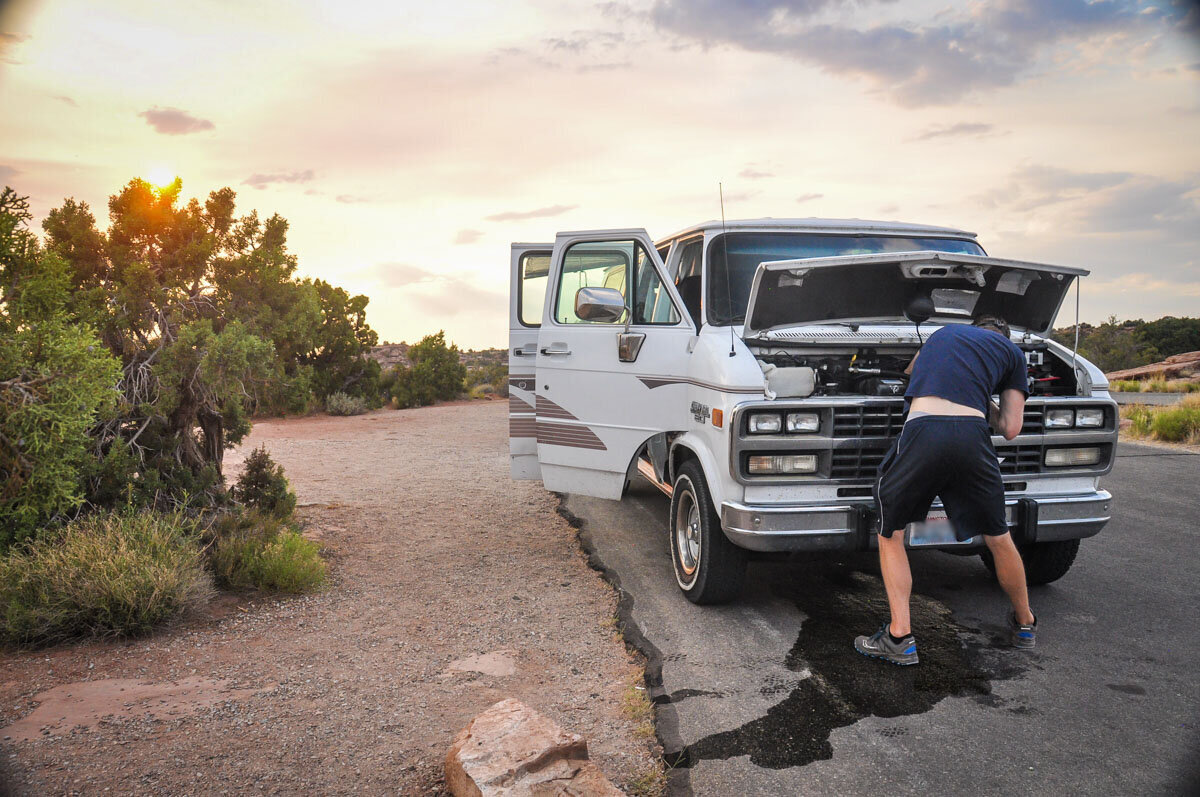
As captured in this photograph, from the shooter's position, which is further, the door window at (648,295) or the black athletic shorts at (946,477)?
the door window at (648,295)

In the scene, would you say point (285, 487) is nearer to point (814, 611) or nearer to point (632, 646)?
point (632, 646)

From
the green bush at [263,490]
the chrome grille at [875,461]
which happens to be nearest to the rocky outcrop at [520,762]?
the chrome grille at [875,461]

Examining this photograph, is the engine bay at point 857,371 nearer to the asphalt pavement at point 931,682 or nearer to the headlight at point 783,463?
the headlight at point 783,463

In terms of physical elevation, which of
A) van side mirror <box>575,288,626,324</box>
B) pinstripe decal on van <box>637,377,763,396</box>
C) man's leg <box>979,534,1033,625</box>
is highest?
van side mirror <box>575,288,626,324</box>

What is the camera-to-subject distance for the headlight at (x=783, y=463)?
174 inches

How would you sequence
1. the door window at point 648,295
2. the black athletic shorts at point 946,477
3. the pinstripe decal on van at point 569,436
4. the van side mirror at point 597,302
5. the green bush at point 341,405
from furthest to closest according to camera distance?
1. the green bush at point 341,405
2. the pinstripe decal on van at point 569,436
3. the door window at point 648,295
4. the van side mirror at point 597,302
5. the black athletic shorts at point 946,477

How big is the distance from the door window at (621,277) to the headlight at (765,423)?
126cm

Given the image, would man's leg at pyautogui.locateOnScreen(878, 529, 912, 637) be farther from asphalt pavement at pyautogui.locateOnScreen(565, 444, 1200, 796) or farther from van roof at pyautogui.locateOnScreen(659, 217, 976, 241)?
van roof at pyautogui.locateOnScreen(659, 217, 976, 241)

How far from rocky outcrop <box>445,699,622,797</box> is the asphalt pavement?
0.41 m

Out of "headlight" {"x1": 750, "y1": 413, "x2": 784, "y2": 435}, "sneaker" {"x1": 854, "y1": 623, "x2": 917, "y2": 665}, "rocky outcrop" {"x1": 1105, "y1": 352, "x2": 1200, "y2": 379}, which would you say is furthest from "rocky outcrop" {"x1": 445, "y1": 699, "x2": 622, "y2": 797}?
"rocky outcrop" {"x1": 1105, "y1": 352, "x2": 1200, "y2": 379}

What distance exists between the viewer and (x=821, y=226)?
596 cm

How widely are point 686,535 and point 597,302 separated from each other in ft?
5.42

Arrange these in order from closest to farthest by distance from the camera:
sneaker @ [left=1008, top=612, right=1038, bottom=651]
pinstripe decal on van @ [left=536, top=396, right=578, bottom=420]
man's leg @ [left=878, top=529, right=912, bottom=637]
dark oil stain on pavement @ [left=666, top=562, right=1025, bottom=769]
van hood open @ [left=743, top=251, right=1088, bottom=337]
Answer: dark oil stain on pavement @ [left=666, top=562, right=1025, bottom=769] → man's leg @ [left=878, top=529, right=912, bottom=637] → sneaker @ [left=1008, top=612, right=1038, bottom=651] → van hood open @ [left=743, top=251, right=1088, bottom=337] → pinstripe decal on van @ [left=536, top=396, right=578, bottom=420]

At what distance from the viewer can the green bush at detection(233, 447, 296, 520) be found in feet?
22.4
